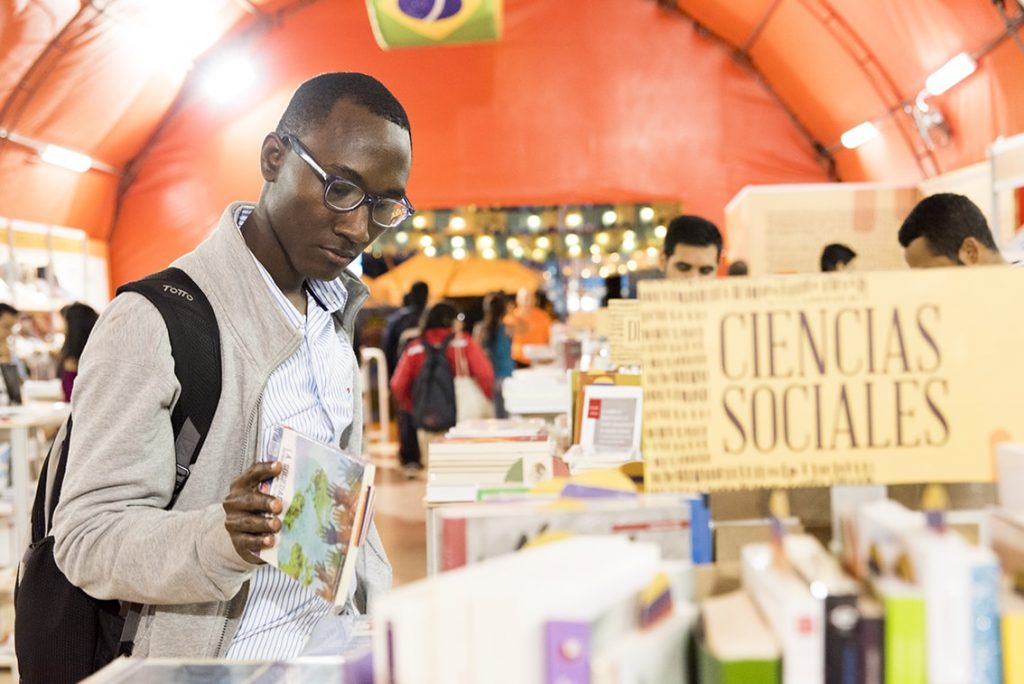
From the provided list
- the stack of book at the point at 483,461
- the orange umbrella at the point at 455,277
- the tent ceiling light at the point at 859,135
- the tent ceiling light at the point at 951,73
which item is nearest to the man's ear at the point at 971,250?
the stack of book at the point at 483,461

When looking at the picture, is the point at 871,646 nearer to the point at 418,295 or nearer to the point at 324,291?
the point at 324,291

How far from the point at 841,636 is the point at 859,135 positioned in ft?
31.7

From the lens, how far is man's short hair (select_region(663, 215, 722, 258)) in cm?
388

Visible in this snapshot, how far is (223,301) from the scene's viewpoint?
1.56 m

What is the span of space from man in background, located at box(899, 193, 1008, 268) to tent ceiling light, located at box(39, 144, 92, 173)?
8550 mm

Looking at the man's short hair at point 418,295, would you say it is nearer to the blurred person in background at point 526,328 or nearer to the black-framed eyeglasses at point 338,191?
the blurred person in background at point 526,328

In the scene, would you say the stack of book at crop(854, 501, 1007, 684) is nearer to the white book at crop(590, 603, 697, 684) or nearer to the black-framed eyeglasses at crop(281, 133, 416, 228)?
the white book at crop(590, 603, 697, 684)

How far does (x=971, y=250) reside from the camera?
3316 millimetres

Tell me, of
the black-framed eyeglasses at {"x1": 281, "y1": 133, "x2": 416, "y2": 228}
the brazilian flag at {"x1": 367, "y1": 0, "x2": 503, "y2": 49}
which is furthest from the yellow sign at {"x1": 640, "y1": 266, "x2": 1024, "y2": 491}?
the brazilian flag at {"x1": 367, "y1": 0, "x2": 503, "y2": 49}

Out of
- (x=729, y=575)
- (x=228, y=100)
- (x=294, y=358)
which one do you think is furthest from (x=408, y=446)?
(x=729, y=575)

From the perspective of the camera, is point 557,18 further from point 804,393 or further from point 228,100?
point 804,393

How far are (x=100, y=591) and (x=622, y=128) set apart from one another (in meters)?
9.85

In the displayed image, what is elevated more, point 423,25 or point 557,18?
point 557,18

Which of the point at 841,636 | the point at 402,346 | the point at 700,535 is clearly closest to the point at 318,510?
the point at 700,535
